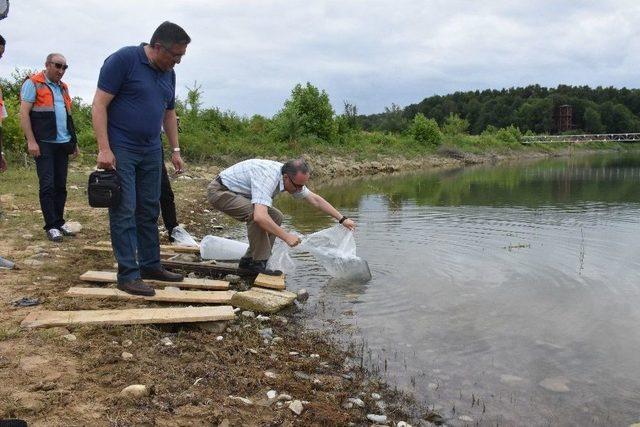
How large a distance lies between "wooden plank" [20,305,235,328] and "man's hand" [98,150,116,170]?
3.51 feet

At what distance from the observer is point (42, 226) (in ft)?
22.5

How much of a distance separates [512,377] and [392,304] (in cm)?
165

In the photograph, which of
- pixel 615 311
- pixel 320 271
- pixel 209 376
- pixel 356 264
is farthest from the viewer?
pixel 320 271

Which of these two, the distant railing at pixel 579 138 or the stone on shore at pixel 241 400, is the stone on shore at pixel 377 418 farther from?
the distant railing at pixel 579 138

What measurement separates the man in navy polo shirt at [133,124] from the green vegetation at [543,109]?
96885mm

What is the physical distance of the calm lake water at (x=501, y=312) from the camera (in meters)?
3.41

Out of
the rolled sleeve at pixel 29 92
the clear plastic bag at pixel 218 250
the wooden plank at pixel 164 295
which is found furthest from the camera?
the clear plastic bag at pixel 218 250

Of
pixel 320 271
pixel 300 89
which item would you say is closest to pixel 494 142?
pixel 300 89

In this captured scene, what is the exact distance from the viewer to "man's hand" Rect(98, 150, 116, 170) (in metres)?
3.98

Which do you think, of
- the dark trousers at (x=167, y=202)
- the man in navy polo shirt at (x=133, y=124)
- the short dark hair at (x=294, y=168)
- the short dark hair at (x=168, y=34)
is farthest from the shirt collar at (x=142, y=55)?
the dark trousers at (x=167, y=202)

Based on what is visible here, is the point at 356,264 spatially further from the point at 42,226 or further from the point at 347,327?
the point at 42,226

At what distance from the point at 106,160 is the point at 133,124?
377 millimetres

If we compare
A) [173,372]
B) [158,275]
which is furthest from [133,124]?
[173,372]

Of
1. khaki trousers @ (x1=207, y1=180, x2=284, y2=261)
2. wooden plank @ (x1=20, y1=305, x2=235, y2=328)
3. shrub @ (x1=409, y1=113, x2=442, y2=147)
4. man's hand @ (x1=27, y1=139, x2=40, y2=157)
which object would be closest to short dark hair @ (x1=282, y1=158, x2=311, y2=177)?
khaki trousers @ (x1=207, y1=180, x2=284, y2=261)
